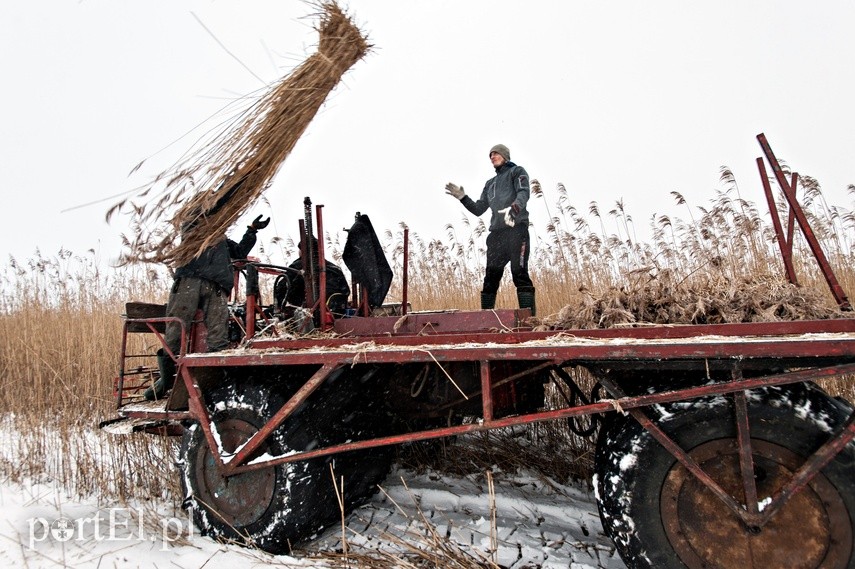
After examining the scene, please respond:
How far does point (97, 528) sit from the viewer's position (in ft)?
9.88

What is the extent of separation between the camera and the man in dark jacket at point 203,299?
385cm

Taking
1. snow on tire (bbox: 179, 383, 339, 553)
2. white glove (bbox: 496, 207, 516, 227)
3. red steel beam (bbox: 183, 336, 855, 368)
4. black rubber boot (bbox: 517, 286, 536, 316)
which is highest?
white glove (bbox: 496, 207, 516, 227)

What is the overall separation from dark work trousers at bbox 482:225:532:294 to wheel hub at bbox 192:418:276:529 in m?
2.19

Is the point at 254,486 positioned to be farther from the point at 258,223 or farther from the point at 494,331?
the point at 258,223

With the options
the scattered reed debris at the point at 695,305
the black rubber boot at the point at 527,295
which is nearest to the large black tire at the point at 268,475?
the scattered reed debris at the point at 695,305

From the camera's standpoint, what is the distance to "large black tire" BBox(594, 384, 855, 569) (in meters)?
1.81

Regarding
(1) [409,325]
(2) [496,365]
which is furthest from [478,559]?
(1) [409,325]

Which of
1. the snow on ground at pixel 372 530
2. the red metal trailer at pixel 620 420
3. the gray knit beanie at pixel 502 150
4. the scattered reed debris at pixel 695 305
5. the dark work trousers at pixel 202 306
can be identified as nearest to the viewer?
the red metal trailer at pixel 620 420

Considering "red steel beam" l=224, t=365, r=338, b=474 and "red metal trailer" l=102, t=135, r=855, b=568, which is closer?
"red metal trailer" l=102, t=135, r=855, b=568

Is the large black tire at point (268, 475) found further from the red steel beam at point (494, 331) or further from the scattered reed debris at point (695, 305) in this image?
the scattered reed debris at point (695, 305)

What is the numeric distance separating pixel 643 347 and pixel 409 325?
1370 mm

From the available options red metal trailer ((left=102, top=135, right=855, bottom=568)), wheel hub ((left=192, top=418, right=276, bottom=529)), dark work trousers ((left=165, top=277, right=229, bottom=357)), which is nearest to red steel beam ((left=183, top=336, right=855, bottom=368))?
red metal trailer ((left=102, top=135, right=855, bottom=568))

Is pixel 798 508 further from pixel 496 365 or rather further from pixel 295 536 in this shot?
pixel 295 536

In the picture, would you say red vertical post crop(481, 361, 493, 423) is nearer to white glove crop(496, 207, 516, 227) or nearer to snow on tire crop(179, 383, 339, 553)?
snow on tire crop(179, 383, 339, 553)
